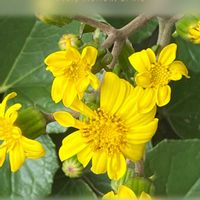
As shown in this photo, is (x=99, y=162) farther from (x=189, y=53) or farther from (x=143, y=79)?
(x=189, y=53)

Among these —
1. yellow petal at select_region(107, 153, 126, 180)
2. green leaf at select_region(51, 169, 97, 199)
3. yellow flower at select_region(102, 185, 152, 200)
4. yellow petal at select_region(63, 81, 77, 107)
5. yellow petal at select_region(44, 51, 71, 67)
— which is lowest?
green leaf at select_region(51, 169, 97, 199)

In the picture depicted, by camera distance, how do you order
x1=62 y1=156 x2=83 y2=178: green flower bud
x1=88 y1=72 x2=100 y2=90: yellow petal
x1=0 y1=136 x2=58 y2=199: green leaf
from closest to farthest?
1. x1=88 y1=72 x2=100 y2=90: yellow petal
2. x1=62 y1=156 x2=83 y2=178: green flower bud
3. x1=0 y1=136 x2=58 y2=199: green leaf

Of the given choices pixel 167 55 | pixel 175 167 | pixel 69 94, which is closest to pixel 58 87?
pixel 69 94

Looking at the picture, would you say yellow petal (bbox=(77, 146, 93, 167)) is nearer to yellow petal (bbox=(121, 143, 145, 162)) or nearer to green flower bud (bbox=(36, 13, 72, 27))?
yellow petal (bbox=(121, 143, 145, 162))

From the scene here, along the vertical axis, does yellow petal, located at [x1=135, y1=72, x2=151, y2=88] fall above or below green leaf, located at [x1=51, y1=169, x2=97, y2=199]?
above

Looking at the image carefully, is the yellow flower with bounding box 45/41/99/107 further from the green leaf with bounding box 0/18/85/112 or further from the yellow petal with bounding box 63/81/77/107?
the green leaf with bounding box 0/18/85/112

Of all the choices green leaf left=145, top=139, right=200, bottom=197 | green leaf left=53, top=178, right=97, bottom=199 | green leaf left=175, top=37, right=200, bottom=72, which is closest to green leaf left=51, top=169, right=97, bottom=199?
green leaf left=53, top=178, right=97, bottom=199

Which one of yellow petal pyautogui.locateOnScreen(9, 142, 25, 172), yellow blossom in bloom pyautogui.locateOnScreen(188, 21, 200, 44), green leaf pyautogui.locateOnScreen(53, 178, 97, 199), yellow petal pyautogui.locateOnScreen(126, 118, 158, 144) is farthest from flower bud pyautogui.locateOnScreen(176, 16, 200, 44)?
green leaf pyautogui.locateOnScreen(53, 178, 97, 199)

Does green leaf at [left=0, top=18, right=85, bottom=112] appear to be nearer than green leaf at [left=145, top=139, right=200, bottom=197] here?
No

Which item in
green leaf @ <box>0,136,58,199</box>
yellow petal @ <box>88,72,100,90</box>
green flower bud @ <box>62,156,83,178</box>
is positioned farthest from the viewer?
green leaf @ <box>0,136,58,199</box>
